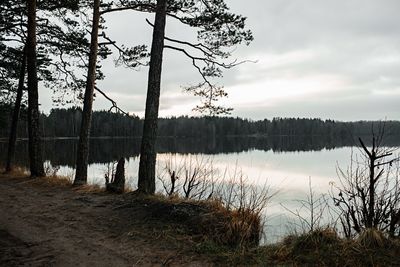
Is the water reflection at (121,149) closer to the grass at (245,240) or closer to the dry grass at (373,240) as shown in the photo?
the dry grass at (373,240)

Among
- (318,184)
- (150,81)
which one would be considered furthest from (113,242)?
(318,184)

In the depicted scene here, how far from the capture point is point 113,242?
557cm

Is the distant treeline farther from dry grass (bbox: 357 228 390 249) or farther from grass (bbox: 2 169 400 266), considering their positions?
dry grass (bbox: 357 228 390 249)

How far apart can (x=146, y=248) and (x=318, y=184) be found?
1505 cm

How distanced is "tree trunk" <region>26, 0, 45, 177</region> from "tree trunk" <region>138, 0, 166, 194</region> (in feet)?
17.5

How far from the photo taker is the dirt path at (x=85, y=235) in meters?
4.88

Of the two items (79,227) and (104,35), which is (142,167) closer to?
(79,227)

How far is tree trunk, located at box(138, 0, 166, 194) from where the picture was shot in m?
8.51

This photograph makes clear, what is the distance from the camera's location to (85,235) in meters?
5.87

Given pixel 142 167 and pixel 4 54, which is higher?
pixel 4 54

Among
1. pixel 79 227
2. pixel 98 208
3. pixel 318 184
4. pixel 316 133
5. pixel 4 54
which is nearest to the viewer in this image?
pixel 79 227

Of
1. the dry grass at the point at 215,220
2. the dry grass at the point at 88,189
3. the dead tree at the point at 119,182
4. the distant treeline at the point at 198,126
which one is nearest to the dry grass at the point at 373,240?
the dry grass at the point at 215,220

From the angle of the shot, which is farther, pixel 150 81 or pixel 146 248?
pixel 150 81

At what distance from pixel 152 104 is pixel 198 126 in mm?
137354
